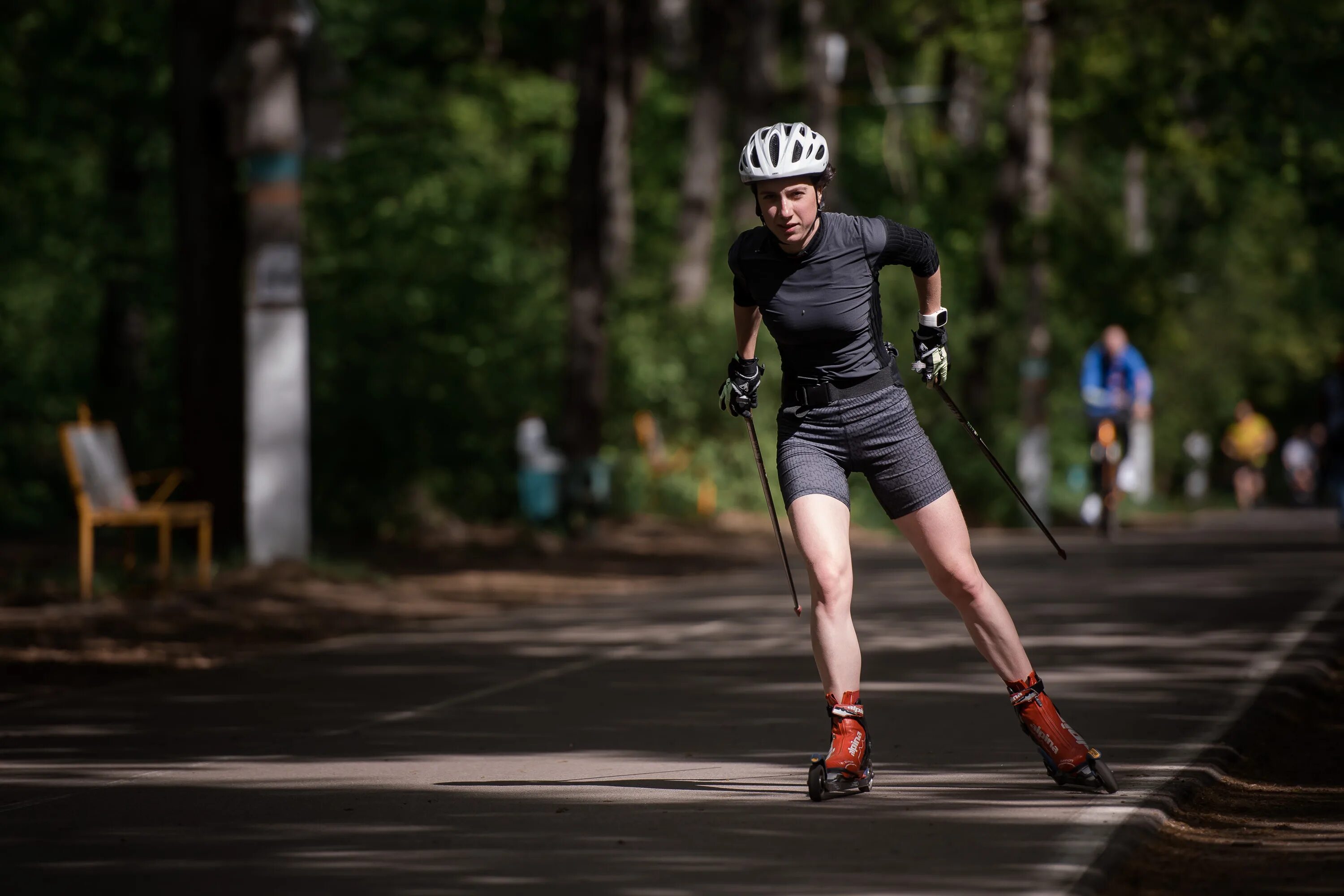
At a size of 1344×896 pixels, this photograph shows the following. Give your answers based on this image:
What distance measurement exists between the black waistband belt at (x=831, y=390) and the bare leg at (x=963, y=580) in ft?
1.45

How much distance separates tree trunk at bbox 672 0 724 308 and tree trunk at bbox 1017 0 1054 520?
174 inches

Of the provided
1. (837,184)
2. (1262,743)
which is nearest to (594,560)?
(1262,743)

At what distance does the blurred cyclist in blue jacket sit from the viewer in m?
23.2

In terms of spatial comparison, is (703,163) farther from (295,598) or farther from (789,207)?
(789,207)

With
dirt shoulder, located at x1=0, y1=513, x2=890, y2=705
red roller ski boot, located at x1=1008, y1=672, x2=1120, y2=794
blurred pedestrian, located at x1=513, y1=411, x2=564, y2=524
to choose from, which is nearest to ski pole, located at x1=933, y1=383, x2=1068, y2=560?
red roller ski boot, located at x1=1008, y1=672, x2=1120, y2=794

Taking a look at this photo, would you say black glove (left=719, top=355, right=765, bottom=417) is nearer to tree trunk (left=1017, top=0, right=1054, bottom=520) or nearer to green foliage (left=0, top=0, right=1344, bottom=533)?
green foliage (left=0, top=0, right=1344, bottom=533)

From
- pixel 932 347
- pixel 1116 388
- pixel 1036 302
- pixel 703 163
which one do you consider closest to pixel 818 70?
pixel 703 163

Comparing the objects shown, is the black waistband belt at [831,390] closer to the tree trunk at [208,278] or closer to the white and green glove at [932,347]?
the white and green glove at [932,347]

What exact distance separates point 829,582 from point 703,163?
25.4 meters

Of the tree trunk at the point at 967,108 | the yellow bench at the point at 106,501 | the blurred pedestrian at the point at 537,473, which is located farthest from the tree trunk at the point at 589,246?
the tree trunk at the point at 967,108

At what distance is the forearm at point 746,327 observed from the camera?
26.2 feet

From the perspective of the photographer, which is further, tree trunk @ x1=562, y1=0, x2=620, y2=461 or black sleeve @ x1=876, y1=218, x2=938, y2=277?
tree trunk @ x1=562, y1=0, x2=620, y2=461

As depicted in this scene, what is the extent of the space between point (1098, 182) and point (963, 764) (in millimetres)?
53722

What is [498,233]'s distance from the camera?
30.2 meters
